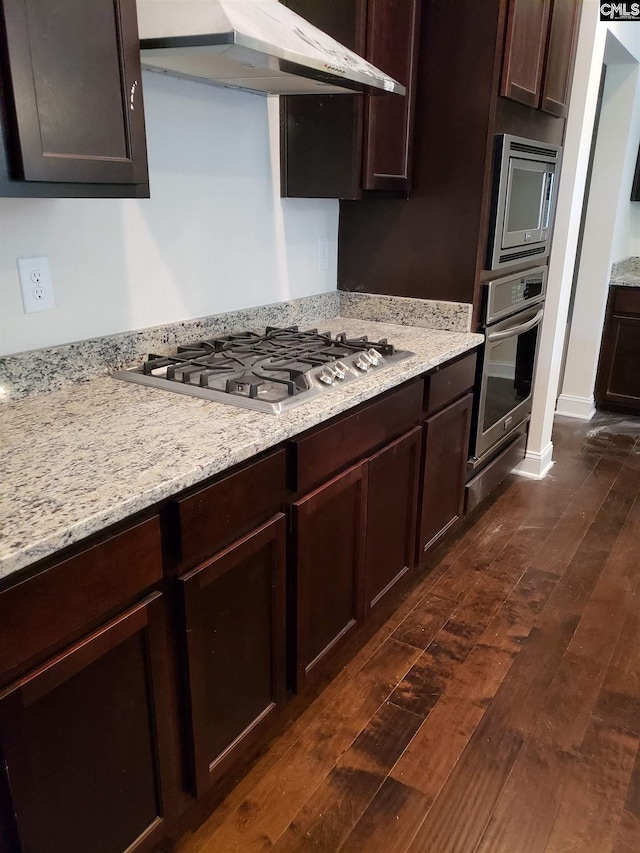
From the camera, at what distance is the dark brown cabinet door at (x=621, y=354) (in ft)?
13.2

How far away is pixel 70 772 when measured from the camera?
1068 mm

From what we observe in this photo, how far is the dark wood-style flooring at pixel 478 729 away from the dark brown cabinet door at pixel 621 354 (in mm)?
1774

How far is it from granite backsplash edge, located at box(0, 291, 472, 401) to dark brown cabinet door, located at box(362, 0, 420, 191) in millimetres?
471

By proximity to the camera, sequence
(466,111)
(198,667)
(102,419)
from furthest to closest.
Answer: (466,111)
(102,419)
(198,667)

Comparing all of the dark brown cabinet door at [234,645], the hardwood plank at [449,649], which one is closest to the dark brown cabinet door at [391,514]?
the hardwood plank at [449,649]

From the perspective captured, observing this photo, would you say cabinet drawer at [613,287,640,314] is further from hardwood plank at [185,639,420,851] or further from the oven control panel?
hardwood plank at [185,639,420,851]

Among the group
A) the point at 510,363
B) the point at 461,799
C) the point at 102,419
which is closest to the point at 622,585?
the point at 510,363

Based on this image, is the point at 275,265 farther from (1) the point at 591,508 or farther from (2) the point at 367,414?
(1) the point at 591,508

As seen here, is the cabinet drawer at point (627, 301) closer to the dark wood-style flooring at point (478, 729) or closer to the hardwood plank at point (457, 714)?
the dark wood-style flooring at point (478, 729)

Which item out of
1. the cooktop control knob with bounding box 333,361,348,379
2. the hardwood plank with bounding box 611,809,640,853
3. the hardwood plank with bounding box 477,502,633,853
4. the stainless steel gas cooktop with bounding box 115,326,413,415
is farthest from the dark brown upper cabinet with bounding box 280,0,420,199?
the hardwood plank with bounding box 611,809,640,853

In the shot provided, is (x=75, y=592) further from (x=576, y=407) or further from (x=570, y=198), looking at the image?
(x=576, y=407)

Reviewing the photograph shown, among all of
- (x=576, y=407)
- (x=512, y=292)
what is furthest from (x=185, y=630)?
(x=576, y=407)

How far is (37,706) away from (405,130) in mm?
2054

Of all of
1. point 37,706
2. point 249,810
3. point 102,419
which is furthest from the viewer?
point 249,810
